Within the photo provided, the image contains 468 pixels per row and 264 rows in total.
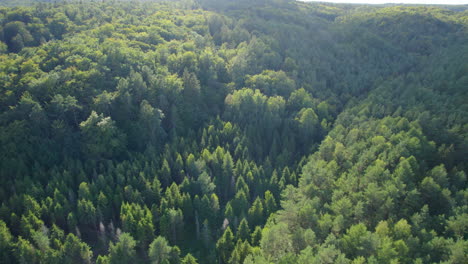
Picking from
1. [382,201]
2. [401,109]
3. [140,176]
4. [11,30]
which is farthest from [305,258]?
[11,30]

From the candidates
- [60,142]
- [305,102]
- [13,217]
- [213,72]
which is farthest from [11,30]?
[305,102]

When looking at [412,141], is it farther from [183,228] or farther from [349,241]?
[183,228]

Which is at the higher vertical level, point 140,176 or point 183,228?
point 140,176

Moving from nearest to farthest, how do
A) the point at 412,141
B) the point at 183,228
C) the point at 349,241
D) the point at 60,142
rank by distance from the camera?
the point at 349,241 < the point at 183,228 < the point at 412,141 < the point at 60,142

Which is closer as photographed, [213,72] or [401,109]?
[401,109]

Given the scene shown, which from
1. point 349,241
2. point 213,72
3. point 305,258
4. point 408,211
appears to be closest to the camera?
point 305,258

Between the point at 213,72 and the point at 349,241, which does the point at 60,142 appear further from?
the point at 349,241

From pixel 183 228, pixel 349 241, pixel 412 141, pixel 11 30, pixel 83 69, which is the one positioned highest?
pixel 11 30
